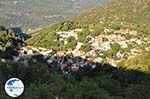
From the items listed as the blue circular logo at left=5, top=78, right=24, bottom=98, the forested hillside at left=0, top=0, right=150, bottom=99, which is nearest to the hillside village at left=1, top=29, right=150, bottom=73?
the forested hillside at left=0, top=0, right=150, bottom=99

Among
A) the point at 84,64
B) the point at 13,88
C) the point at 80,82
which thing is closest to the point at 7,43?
the point at 84,64

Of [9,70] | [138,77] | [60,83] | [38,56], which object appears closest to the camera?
[60,83]

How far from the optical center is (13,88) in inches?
816

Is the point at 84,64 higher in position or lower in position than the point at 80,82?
lower

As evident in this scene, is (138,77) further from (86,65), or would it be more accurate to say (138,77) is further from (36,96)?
(36,96)

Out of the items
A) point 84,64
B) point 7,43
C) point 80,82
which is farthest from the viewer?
point 7,43

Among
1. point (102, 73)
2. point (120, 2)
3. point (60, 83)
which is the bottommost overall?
point (120, 2)

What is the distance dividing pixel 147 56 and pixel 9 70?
11793 mm

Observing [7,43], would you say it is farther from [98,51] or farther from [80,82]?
[80,82]

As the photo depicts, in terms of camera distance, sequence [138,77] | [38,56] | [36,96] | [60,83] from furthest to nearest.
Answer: [38,56], [138,77], [60,83], [36,96]

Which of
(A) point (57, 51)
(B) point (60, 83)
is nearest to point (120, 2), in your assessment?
(A) point (57, 51)

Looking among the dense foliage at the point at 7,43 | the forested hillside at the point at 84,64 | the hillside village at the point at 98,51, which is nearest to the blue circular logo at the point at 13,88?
the forested hillside at the point at 84,64

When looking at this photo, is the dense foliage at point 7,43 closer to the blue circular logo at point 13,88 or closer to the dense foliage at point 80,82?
the dense foliage at point 80,82

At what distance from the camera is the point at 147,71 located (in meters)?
A: 40.5
